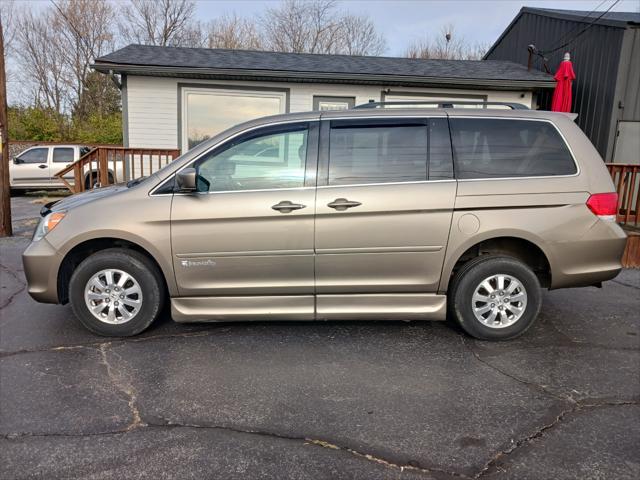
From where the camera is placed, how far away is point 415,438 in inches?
99.7

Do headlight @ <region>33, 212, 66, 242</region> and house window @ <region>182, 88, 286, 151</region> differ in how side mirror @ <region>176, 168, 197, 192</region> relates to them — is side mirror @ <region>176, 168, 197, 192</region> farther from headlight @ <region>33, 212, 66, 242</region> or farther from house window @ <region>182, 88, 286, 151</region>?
house window @ <region>182, 88, 286, 151</region>

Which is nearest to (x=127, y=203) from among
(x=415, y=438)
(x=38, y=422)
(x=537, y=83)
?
(x=38, y=422)

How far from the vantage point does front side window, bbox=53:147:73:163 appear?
1481 cm

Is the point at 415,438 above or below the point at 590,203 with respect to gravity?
below

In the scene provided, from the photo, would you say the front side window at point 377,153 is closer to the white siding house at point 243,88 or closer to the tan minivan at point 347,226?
the tan minivan at point 347,226

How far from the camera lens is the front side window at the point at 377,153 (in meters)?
3.73

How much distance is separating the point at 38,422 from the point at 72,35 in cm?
3401

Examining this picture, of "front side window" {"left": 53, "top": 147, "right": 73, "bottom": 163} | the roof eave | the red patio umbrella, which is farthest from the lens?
"front side window" {"left": 53, "top": 147, "right": 73, "bottom": 163}

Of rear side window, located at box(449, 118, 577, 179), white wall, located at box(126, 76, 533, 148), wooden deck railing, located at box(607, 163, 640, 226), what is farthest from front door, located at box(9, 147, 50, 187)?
wooden deck railing, located at box(607, 163, 640, 226)

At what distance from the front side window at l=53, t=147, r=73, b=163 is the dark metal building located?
46.2 feet

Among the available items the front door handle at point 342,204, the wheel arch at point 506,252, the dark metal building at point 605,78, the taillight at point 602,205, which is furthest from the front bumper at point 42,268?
the dark metal building at point 605,78

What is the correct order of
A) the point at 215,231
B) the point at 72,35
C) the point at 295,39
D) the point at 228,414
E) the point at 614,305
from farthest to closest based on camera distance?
1. the point at 295,39
2. the point at 72,35
3. the point at 614,305
4. the point at 215,231
5. the point at 228,414

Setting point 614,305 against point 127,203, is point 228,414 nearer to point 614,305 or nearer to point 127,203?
point 127,203

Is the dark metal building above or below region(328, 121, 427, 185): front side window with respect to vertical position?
above
